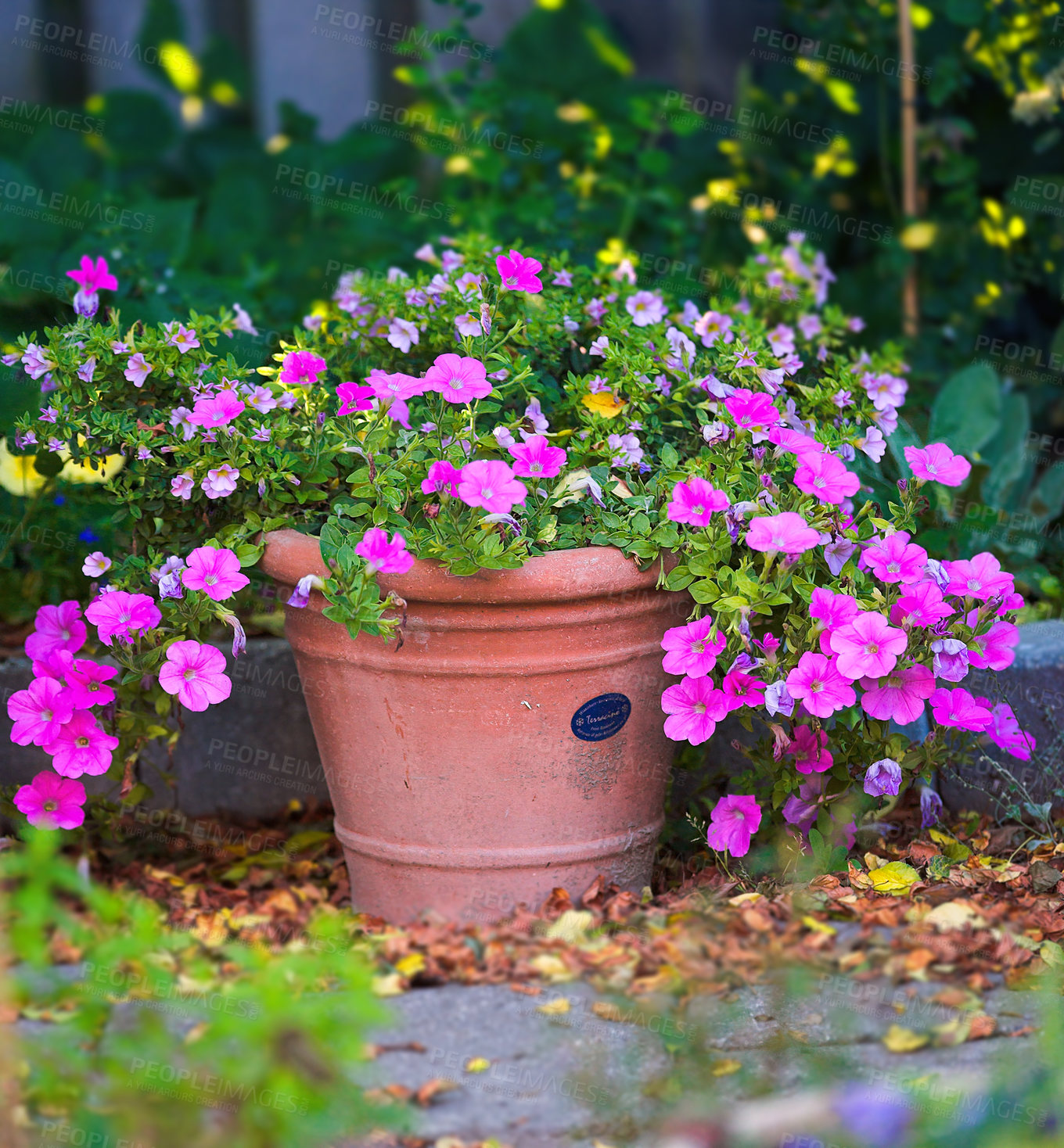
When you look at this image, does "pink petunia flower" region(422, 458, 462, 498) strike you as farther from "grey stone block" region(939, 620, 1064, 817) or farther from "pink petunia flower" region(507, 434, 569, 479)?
"grey stone block" region(939, 620, 1064, 817)

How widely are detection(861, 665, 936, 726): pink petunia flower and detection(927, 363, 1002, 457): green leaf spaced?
38.5 inches

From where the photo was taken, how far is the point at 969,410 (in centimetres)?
277

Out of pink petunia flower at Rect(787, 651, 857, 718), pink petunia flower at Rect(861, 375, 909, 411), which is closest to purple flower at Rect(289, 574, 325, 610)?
pink petunia flower at Rect(787, 651, 857, 718)

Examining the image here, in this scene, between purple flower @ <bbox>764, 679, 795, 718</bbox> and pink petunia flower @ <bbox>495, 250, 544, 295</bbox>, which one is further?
pink petunia flower @ <bbox>495, 250, 544, 295</bbox>

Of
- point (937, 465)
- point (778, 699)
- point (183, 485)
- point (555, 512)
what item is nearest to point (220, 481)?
point (183, 485)

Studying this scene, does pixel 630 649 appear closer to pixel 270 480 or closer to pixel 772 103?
pixel 270 480

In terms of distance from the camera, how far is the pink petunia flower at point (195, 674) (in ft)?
6.14

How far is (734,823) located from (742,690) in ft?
0.83

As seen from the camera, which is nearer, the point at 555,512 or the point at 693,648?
the point at 693,648

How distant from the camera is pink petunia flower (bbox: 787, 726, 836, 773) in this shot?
195cm

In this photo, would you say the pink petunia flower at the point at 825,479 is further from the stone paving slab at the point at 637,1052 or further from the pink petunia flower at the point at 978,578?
the stone paving slab at the point at 637,1052

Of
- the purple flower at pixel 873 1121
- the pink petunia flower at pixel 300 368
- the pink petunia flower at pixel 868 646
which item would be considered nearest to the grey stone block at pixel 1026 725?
the pink petunia flower at pixel 868 646

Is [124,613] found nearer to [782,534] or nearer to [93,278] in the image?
[93,278]

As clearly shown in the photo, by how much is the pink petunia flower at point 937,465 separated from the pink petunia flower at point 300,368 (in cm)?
92
